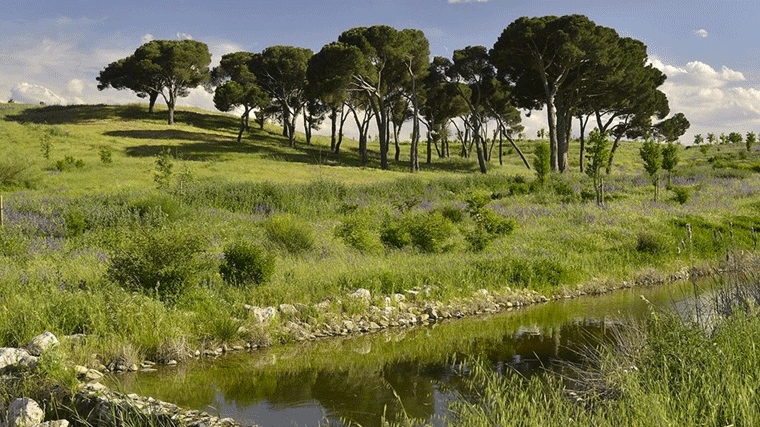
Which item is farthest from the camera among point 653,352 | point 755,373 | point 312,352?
point 312,352

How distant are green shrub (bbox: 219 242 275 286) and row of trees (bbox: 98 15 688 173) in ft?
122

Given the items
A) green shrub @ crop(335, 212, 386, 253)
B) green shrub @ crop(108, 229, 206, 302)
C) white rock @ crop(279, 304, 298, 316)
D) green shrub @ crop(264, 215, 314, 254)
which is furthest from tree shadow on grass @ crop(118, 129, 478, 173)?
white rock @ crop(279, 304, 298, 316)

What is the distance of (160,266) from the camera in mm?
11945

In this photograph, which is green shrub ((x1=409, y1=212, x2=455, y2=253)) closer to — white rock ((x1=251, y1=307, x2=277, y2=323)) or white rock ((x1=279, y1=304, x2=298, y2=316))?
white rock ((x1=279, y1=304, x2=298, y2=316))

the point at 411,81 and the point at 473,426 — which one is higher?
the point at 411,81

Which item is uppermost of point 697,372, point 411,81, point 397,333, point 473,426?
point 411,81

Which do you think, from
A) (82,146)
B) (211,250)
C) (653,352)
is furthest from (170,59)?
(653,352)

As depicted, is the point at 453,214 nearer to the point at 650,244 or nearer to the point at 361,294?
the point at 650,244

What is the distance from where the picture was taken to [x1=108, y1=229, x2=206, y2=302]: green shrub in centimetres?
1173

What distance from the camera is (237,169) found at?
149ft

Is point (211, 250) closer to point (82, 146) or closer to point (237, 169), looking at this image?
point (237, 169)

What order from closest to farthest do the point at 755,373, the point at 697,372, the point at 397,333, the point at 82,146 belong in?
the point at 755,373 → the point at 697,372 → the point at 397,333 → the point at 82,146

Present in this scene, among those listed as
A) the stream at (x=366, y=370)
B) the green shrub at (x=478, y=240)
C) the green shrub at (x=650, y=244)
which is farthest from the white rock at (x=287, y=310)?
the green shrub at (x=650, y=244)

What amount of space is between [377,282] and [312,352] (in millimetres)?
3324
